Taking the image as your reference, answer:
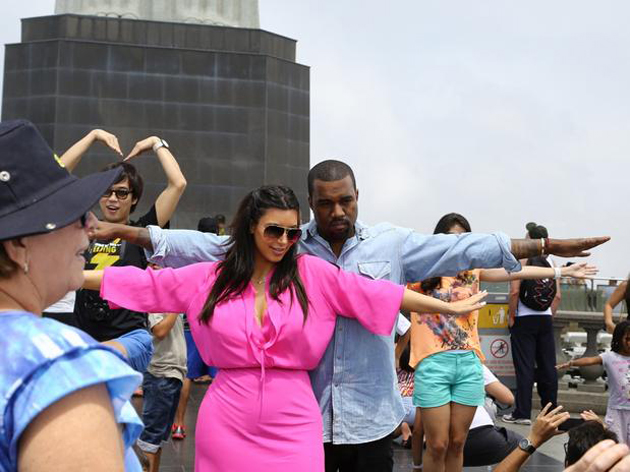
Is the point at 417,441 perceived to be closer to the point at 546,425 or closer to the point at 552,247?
the point at 546,425

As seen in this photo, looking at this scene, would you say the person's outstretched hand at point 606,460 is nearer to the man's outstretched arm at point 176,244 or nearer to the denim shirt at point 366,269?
the denim shirt at point 366,269

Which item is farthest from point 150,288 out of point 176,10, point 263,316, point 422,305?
point 176,10

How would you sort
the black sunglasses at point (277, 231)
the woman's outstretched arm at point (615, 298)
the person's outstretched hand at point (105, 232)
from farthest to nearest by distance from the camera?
1. the woman's outstretched arm at point (615, 298)
2. the person's outstretched hand at point (105, 232)
3. the black sunglasses at point (277, 231)

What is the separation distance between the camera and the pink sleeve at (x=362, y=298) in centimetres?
410

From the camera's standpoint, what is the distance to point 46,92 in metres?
17.0

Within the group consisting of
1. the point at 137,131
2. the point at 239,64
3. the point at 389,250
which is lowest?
the point at 389,250

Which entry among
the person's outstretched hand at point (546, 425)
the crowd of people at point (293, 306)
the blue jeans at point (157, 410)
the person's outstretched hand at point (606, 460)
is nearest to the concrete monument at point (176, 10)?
the blue jeans at point (157, 410)

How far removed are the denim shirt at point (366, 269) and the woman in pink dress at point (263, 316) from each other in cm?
22

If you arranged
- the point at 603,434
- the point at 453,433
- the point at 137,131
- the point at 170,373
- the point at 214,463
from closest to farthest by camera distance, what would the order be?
the point at 214,463 < the point at 603,434 < the point at 453,433 < the point at 170,373 < the point at 137,131

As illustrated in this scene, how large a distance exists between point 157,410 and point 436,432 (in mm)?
1918

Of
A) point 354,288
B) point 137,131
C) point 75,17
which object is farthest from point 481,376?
point 75,17

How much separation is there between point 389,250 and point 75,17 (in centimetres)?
1392

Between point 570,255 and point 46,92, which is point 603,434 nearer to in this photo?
point 570,255

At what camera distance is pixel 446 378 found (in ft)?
19.9
